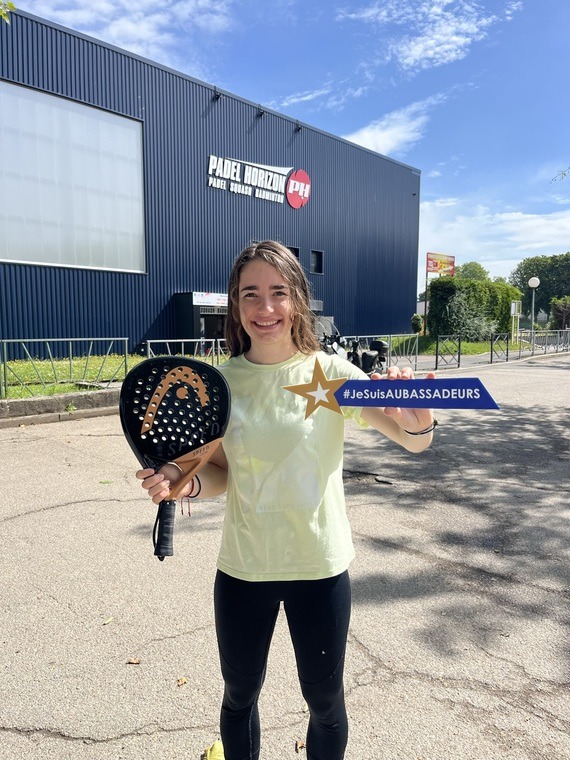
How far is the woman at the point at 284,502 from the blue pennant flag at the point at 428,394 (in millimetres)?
141

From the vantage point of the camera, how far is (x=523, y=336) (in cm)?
3062

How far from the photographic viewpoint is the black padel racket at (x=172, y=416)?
62.1 inches

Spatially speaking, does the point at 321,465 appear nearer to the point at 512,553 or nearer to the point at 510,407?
the point at 512,553

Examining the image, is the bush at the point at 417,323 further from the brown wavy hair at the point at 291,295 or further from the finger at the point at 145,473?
the finger at the point at 145,473

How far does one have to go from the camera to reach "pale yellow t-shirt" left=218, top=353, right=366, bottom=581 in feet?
5.50

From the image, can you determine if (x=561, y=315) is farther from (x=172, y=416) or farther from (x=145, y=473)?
(x=145, y=473)

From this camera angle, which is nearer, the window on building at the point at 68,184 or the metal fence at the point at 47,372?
the metal fence at the point at 47,372

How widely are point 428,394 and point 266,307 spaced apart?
22.1 inches

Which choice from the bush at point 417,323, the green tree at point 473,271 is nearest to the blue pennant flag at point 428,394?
the bush at point 417,323

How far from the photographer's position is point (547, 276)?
95.4 meters

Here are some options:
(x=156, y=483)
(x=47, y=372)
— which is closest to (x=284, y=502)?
(x=156, y=483)

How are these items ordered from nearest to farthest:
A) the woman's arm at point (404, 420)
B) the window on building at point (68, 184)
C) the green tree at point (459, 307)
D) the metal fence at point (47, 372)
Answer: the woman's arm at point (404, 420)
the metal fence at point (47, 372)
the window on building at point (68, 184)
the green tree at point (459, 307)

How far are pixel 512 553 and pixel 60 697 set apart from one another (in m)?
3.09

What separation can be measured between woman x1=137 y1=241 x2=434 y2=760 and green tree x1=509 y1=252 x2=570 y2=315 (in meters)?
96.7
